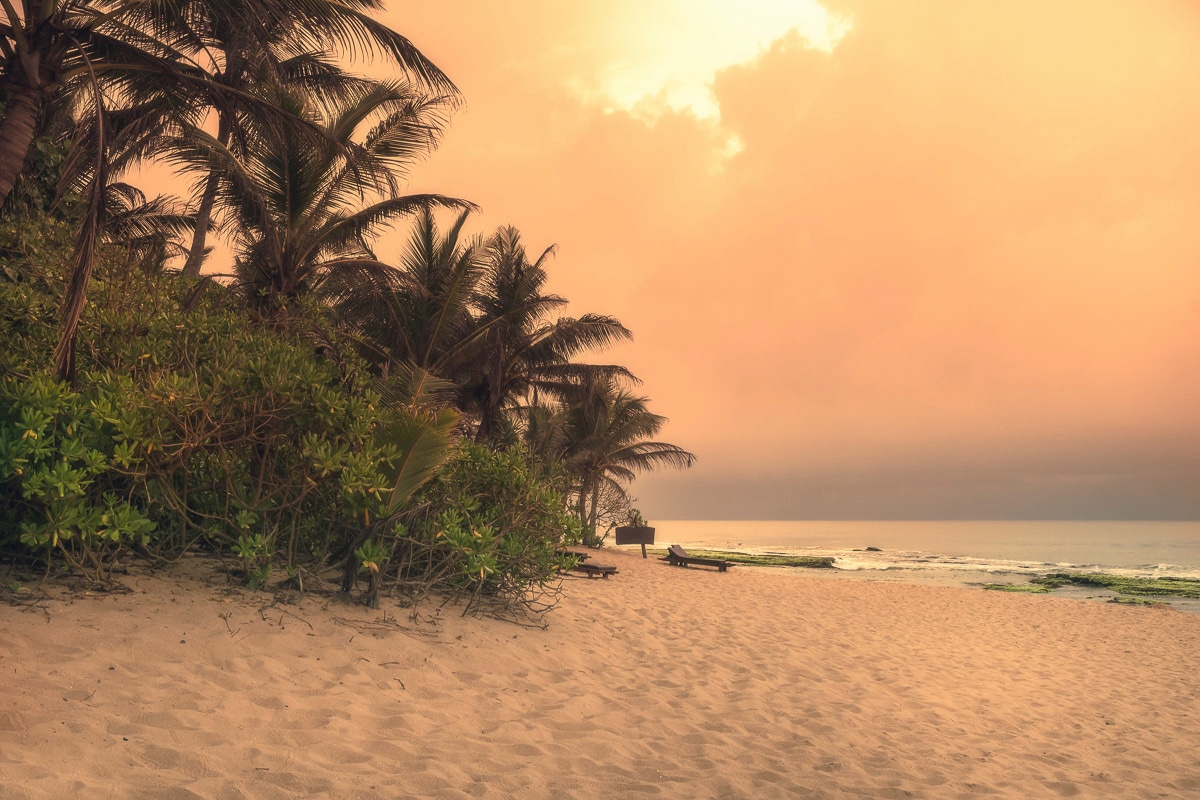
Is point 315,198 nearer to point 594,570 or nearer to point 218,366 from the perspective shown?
point 218,366

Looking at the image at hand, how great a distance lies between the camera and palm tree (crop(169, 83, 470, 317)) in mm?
10383

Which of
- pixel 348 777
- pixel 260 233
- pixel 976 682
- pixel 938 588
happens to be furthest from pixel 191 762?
pixel 938 588

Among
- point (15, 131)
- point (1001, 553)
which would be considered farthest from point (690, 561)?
point (1001, 553)

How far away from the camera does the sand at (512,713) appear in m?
3.98

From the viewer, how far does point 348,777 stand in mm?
3967

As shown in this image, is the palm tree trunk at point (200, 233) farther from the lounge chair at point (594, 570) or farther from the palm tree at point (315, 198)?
the lounge chair at point (594, 570)

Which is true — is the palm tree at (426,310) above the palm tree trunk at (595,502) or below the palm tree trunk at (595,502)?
above

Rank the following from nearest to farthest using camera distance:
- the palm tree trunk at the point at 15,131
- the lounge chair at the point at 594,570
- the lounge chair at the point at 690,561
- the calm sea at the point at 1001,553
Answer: the palm tree trunk at the point at 15,131
the lounge chair at the point at 594,570
the lounge chair at the point at 690,561
the calm sea at the point at 1001,553

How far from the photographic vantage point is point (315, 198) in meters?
11.2

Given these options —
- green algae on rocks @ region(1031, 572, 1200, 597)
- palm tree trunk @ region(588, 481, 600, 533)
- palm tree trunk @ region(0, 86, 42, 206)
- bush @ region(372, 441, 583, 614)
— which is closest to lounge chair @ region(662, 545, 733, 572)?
palm tree trunk @ region(588, 481, 600, 533)

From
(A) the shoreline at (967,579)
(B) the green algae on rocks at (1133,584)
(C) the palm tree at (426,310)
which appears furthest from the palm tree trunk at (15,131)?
(B) the green algae on rocks at (1133,584)

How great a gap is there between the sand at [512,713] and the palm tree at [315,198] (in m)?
5.73

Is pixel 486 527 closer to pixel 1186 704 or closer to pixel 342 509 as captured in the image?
pixel 342 509

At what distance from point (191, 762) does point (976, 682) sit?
7.81m
